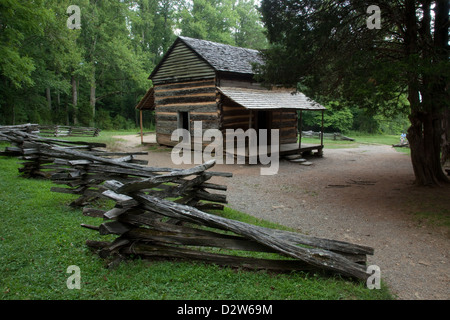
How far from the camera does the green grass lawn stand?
321 cm

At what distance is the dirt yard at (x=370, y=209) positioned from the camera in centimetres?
429

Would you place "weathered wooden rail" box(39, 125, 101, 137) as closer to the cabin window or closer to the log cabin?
the log cabin

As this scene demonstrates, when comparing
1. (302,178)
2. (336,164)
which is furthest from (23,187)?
(336,164)

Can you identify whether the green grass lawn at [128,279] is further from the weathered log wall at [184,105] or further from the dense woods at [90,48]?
the dense woods at [90,48]

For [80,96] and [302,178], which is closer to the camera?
[302,178]

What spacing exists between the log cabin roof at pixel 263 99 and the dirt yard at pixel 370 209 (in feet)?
9.13

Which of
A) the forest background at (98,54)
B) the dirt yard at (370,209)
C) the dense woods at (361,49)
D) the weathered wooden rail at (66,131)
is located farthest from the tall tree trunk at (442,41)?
the weathered wooden rail at (66,131)

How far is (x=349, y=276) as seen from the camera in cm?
354

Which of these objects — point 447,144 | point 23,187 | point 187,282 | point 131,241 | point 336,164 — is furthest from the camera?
point 336,164

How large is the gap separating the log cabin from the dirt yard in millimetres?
3124

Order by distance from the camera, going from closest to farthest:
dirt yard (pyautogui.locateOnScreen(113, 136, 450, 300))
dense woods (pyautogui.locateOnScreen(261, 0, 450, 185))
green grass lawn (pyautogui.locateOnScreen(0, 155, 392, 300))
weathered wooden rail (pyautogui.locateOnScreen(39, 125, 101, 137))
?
green grass lawn (pyautogui.locateOnScreen(0, 155, 392, 300))
dirt yard (pyautogui.locateOnScreen(113, 136, 450, 300))
dense woods (pyautogui.locateOnScreen(261, 0, 450, 185))
weathered wooden rail (pyautogui.locateOnScreen(39, 125, 101, 137))

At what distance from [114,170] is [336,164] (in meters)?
11.0

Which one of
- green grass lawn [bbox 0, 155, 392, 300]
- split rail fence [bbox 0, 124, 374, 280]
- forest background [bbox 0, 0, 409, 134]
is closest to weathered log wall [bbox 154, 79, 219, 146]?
forest background [bbox 0, 0, 409, 134]

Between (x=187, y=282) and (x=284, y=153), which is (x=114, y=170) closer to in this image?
(x=187, y=282)
